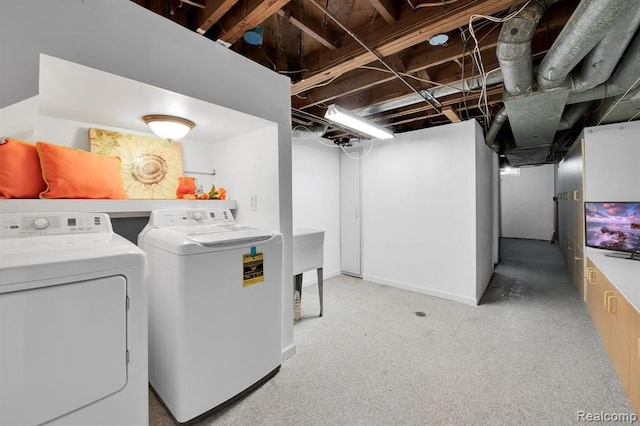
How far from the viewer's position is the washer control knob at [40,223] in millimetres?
1468

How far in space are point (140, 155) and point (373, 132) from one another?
2.60 meters

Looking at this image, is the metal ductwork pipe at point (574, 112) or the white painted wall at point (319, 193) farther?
the white painted wall at point (319, 193)

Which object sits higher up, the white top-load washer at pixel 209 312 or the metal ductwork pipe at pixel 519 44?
the metal ductwork pipe at pixel 519 44

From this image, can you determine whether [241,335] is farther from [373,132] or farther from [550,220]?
[550,220]

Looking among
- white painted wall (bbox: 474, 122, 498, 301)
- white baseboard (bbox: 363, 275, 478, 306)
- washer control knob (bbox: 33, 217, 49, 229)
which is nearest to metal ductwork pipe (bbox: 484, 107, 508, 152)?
white painted wall (bbox: 474, 122, 498, 301)

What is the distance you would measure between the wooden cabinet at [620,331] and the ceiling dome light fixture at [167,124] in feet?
10.6

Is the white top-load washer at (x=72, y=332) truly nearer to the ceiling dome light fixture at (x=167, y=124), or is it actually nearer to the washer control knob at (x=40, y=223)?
the washer control knob at (x=40, y=223)

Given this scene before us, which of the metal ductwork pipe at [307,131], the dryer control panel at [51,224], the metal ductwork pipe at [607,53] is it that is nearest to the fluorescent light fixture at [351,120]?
the metal ductwork pipe at [307,131]

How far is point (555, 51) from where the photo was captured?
1647 millimetres

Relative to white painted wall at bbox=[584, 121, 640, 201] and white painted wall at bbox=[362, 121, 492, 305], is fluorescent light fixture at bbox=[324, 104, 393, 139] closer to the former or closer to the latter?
white painted wall at bbox=[362, 121, 492, 305]

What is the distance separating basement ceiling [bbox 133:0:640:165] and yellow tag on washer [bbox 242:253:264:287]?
154cm

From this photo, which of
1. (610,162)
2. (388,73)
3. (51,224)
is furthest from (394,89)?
(51,224)

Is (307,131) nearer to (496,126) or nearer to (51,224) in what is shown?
(496,126)

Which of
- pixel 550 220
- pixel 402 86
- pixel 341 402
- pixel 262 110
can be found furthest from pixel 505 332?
pixel 550 220
